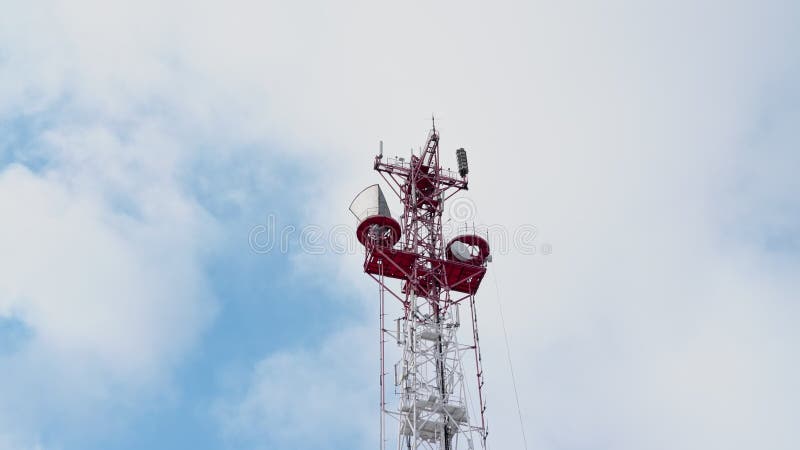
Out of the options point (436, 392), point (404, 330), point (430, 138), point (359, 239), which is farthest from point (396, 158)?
point (436, 392)

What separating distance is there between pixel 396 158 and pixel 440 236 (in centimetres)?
667

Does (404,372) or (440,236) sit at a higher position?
(440,236)

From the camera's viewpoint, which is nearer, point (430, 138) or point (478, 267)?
point (478, 267)

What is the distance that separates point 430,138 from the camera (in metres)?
69.2

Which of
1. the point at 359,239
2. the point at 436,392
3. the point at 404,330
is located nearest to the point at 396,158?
the point at 359,239

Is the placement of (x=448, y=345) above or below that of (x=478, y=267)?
below

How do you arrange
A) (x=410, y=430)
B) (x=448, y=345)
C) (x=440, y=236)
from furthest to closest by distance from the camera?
1. (x=440, y=236)
2. (x=448, y=345)
3. (x=410, y=430)

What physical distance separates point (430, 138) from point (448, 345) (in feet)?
50.9

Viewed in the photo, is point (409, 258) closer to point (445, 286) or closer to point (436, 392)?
point (445, 286)

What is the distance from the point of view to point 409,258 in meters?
64.1

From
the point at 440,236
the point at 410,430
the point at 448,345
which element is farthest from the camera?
the point at 440,236

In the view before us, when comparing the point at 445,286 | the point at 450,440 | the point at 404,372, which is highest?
the point at 445,286

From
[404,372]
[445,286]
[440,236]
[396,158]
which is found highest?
[396,158]

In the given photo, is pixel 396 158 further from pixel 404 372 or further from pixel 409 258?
pixel 404 372
